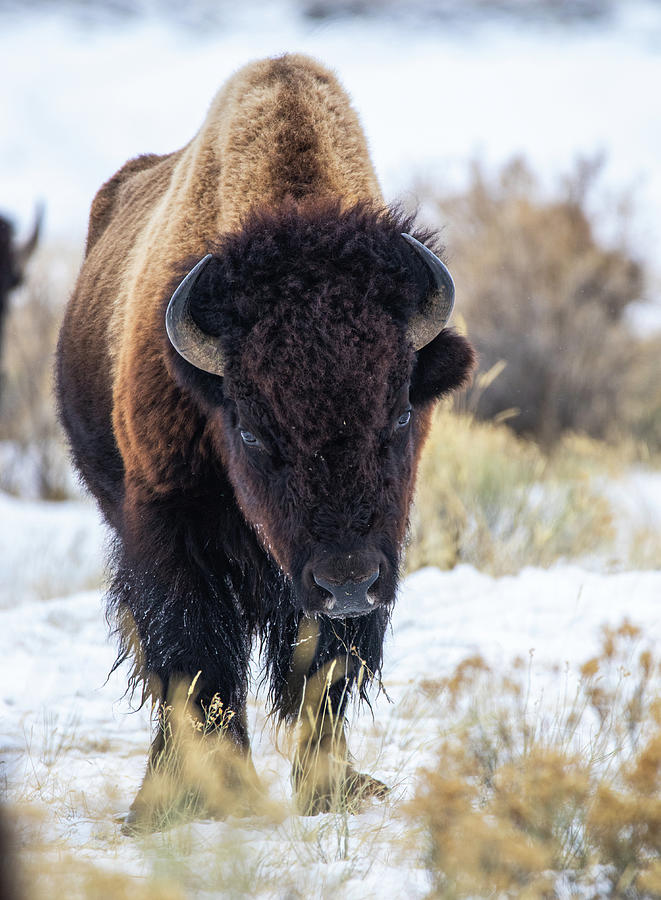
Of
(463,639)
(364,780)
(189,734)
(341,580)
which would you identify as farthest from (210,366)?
(463,639)

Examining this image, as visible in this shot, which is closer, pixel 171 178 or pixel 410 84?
pixel 171 178

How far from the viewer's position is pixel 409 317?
3.26 metres

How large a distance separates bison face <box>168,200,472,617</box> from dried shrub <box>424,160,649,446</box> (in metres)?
9.68

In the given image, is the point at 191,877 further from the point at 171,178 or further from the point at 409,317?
the point at 171,178

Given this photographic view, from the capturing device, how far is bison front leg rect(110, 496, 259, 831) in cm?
336

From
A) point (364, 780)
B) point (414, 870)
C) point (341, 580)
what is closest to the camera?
point (414, 870)

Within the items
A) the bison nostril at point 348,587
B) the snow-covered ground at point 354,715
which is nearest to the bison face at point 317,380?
the bison nostril at point 348,587

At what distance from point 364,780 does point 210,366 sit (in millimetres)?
1626

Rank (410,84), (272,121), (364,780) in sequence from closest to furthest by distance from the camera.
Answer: (364,780), (272,121), (410,84)

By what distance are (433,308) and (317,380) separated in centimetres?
62

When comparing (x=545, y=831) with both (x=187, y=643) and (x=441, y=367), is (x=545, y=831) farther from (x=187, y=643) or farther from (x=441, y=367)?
(x=441, y=367)

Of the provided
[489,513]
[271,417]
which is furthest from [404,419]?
[489,513]

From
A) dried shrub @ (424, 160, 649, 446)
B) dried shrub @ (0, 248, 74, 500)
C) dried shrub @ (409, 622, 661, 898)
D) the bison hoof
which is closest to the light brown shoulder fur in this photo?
the bison hoof

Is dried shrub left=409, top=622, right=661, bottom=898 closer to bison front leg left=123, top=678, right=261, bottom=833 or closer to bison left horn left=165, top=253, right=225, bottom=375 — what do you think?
bison front leg left=123, top=678, right=261, bottom=833
